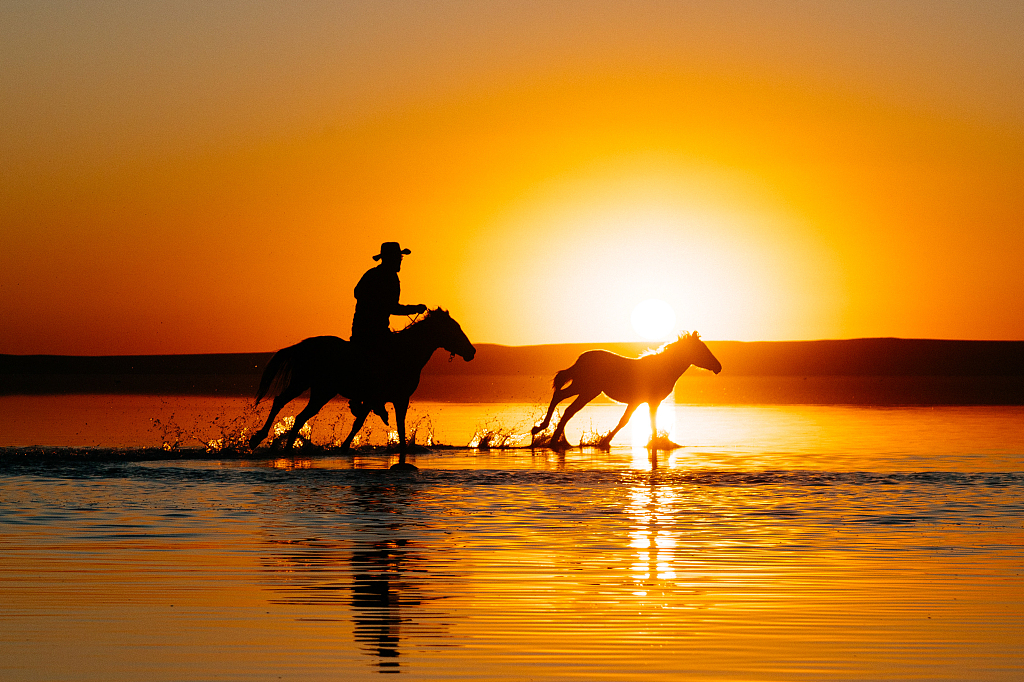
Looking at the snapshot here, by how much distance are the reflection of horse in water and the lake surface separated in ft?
14.4

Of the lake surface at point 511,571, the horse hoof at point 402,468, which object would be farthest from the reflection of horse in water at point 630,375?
the horse hoof at point 402,468

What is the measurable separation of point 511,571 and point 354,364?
9.84 metres

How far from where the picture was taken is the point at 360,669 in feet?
20.9

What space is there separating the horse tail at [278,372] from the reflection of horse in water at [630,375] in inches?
204

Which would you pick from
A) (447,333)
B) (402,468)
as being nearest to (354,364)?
(447,333)

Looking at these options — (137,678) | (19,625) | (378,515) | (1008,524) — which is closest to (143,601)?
(19,625)

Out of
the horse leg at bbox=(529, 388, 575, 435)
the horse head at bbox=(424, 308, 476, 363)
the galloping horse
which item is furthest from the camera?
the horse leg at bbox=(529, 388, 575, 435)

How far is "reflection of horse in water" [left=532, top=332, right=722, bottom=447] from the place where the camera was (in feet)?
74.2

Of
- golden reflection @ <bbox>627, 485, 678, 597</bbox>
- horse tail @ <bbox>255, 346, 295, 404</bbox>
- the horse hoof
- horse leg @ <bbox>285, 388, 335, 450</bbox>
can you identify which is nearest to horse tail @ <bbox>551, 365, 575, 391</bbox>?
horse leg @ <bbox>285, 388, 335, 450</bbox>

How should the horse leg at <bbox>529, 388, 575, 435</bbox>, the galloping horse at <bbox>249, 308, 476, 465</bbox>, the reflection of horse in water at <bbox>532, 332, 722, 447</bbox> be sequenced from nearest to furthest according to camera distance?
1. the galloping horse at <bbox>249, 308, 476, 465</bbox>
2. the reflection of horse in water at <bbox>532, 332, 722, 447</bbox>
3. the horse leg at <bbox>529, 388, 575, 435</bbox>

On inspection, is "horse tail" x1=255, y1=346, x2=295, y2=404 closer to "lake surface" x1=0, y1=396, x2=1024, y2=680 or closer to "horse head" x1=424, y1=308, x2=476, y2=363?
"lake surface" x1=0, y1=396, x2=1024, y2=680

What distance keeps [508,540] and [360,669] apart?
14.1ft

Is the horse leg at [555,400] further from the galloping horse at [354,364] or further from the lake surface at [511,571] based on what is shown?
the lake surface at [511,571]

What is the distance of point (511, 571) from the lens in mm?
9094
